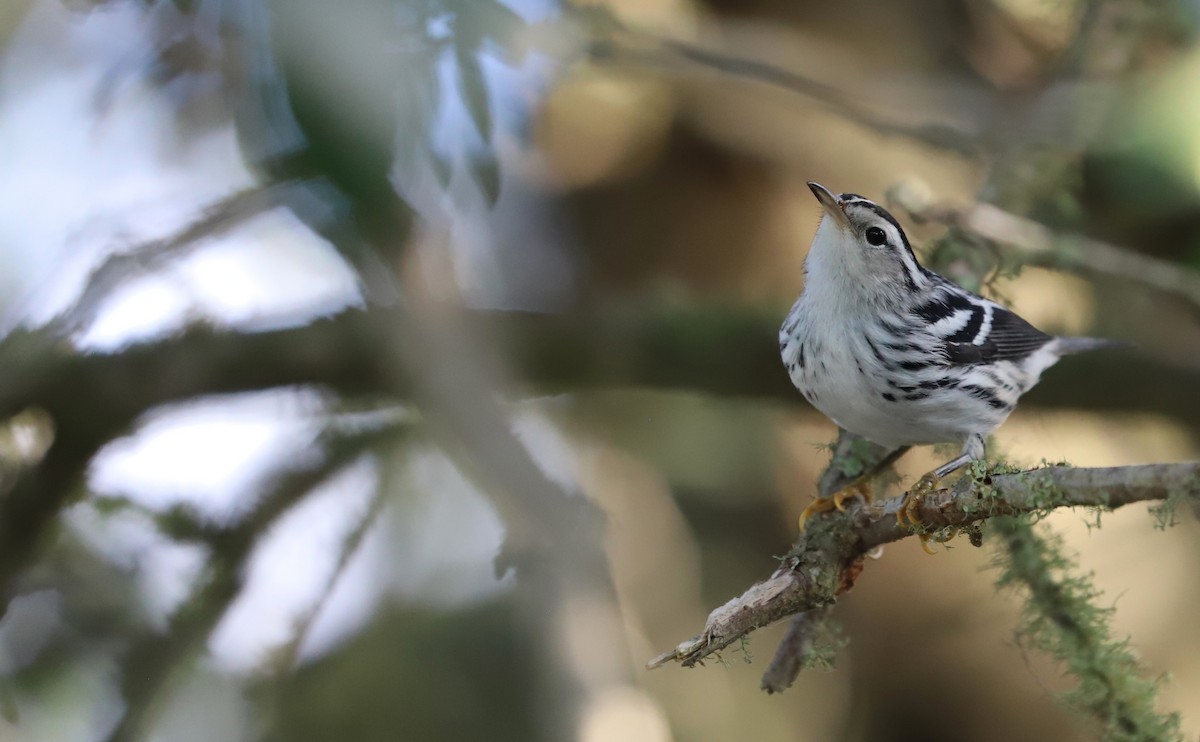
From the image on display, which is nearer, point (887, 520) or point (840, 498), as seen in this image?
point (887, 520)

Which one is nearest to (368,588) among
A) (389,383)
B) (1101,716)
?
(389,383)

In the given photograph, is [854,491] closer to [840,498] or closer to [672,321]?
[840,498]

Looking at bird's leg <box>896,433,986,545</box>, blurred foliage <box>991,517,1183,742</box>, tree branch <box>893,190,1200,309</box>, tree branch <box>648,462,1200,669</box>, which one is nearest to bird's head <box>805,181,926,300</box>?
tree branch <box>893,190,1200,309</box>

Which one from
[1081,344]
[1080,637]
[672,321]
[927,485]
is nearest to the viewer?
[927,485]

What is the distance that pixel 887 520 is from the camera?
67.6 inches

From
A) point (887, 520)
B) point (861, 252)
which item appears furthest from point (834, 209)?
point (887, 520)

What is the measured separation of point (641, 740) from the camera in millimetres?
2338

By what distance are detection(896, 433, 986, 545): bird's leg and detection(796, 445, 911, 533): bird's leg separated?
0.66 ft

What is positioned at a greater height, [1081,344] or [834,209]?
[834,209]

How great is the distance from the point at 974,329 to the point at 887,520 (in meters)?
0.93

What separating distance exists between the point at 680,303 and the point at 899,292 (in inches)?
37.3

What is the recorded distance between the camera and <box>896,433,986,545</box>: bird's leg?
163 cm

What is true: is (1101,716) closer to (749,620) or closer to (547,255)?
(749,620)

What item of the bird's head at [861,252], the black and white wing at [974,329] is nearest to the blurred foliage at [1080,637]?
the black and white wing at [974,329]
